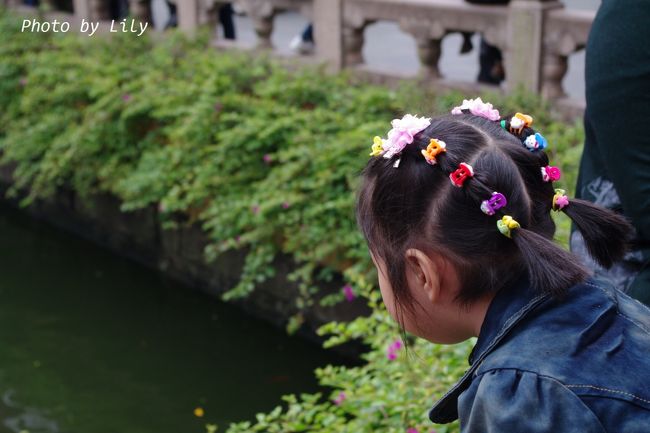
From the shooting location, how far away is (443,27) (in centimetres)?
528

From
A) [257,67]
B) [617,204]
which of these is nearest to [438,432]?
[617,204]

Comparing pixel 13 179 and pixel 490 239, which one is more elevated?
pixel 490 239

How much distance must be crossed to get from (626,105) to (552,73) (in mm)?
3145

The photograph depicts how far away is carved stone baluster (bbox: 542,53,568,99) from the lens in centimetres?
485

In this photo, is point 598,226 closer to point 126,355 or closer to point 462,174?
point 462,174

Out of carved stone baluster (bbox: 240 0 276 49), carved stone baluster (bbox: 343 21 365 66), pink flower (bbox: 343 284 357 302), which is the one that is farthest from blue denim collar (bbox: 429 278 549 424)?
carved stone baluster (bbox: 240 0 276 49)

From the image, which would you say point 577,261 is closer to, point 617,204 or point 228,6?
point 617,204

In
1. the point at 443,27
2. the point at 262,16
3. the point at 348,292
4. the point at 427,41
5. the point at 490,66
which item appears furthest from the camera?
the point at 262,16

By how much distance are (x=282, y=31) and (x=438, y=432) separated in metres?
9.39

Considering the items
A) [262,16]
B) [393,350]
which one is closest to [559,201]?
[393,350]

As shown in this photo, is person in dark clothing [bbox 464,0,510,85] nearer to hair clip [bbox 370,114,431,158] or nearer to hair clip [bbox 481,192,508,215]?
hair clip [bbox 370,114,431,158]

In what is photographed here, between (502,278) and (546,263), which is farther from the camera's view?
(502,278)

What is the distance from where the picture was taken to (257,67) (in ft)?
18.6

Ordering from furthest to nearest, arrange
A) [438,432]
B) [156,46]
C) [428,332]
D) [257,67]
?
1. [156,46]
2. [257,67]
3. [438,432]
4. [428,332]
